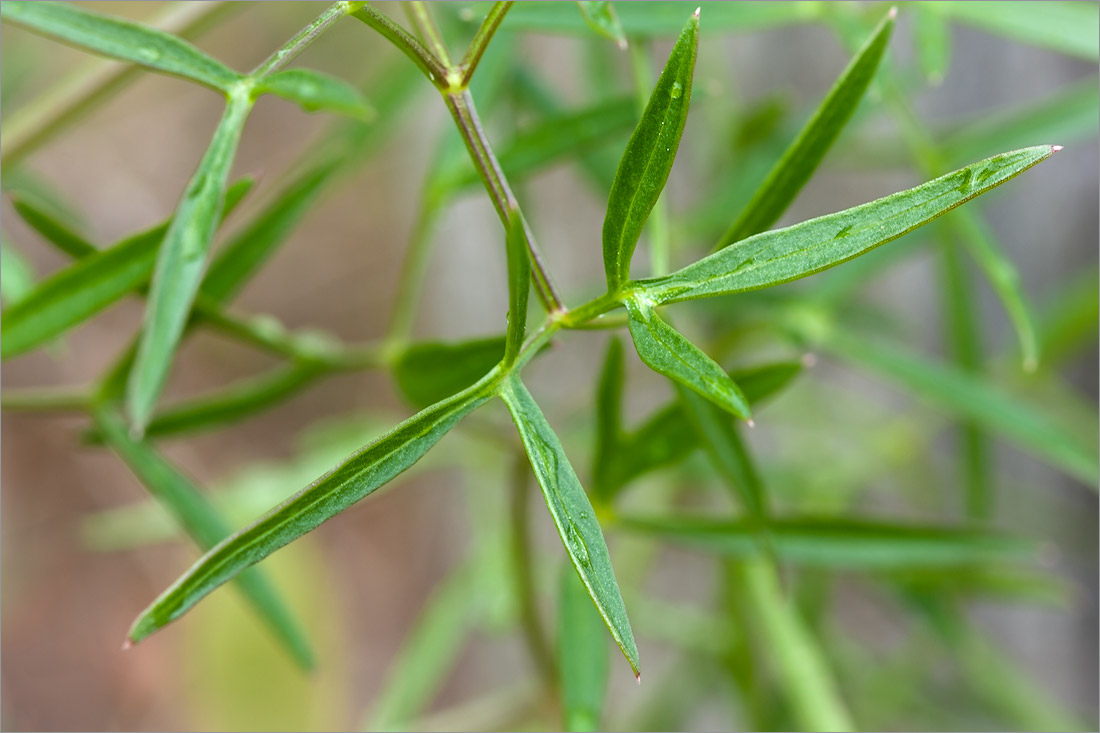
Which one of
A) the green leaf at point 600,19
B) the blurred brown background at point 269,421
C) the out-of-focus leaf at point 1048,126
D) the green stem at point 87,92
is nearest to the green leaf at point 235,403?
the green stem at point 87,92

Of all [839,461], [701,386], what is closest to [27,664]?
[839,461]

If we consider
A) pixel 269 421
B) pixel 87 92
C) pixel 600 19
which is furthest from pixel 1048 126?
pixel 269 421

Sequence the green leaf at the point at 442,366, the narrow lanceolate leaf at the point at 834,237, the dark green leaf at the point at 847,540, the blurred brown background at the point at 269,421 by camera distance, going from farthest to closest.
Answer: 1. the blurred brown background at the point at 269,421
2. the dark green leaf at the point at 847,540
3. the green leaf at the point at 442,366
4. the narrow lanceolate leaf at the point at 834,237

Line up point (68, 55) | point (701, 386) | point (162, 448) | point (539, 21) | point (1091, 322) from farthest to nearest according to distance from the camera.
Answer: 1. point (162, 448)
2. point (68, 55)
3. point (1091, 322)
4. point (539, 21)
5. point (701, 386)

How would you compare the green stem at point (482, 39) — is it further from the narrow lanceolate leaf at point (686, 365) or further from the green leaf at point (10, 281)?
the green leaf at point (10, 281)

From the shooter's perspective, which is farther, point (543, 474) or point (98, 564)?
point (98, 564)

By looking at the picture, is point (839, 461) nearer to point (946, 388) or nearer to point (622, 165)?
point (946, 388)

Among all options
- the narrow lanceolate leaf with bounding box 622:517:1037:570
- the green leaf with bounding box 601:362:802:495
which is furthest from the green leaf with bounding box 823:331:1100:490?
the green leaf with bounding box 601:362:802:495
